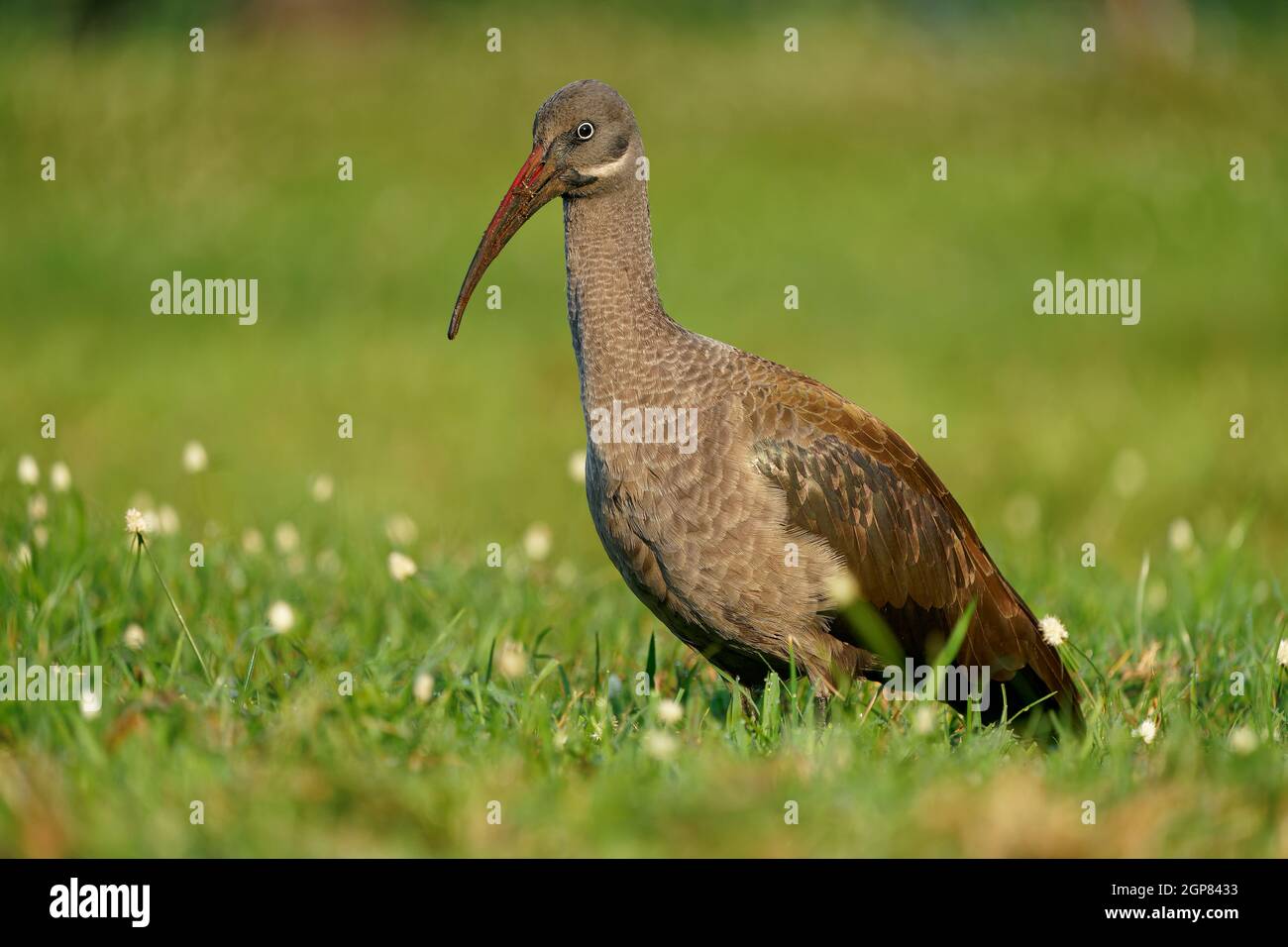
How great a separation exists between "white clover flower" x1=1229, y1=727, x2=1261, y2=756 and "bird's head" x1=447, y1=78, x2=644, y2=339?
2514mm

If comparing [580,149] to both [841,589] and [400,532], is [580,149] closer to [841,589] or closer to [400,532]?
[841,589]

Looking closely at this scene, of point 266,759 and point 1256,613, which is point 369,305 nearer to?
point 1256,613

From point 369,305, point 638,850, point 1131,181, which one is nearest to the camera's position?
point 638,850

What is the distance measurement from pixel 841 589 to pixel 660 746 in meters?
1.11

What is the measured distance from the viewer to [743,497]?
5.04 meters

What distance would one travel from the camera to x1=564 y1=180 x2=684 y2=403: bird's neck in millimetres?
5219

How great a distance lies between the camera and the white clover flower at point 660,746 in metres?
4.12

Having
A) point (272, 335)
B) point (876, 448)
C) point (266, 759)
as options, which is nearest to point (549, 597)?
point (876, 448)

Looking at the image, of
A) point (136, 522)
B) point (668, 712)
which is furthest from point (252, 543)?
point (668, 712)

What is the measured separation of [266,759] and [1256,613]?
4107 mm

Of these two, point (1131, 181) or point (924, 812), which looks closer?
point (924, 812)

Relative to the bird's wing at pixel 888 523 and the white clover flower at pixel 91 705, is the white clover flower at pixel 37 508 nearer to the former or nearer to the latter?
the white clover flower at pixel 91 705

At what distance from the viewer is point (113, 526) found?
687 cm

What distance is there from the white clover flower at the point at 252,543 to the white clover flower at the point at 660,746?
2787 mm
